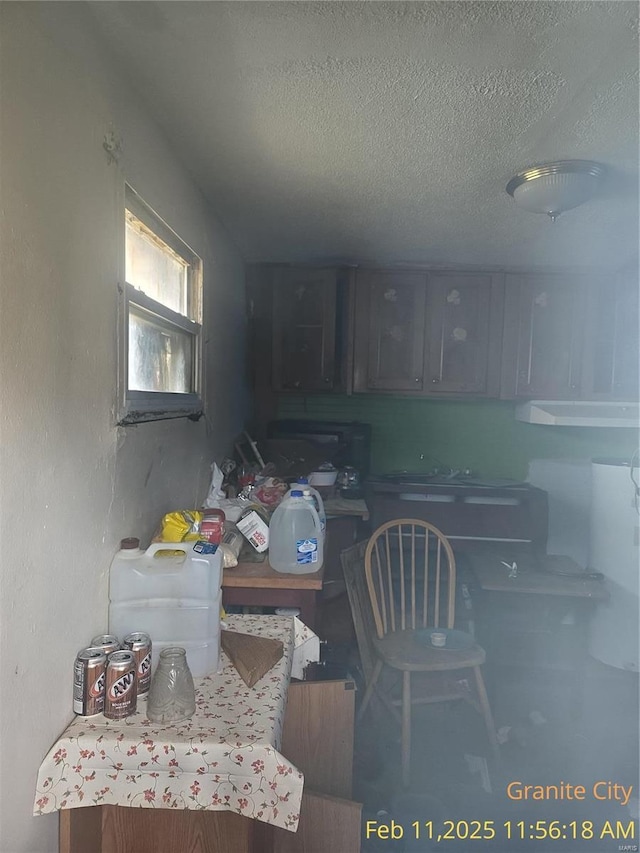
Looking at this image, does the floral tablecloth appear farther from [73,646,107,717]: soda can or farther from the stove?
the stove

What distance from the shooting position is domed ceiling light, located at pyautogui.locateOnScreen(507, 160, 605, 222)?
1.85 metres

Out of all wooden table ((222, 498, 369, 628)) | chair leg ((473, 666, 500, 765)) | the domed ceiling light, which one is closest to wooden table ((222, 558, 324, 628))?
wooden table ((222, 498, 369, 628))

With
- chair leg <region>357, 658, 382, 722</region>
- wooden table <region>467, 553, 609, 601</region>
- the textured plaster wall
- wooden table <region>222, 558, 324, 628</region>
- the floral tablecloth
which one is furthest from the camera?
wooden table <region>467, 553, 609, 601</region>

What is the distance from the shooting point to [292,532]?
2.00 m

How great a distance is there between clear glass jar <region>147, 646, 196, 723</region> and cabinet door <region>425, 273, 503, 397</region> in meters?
2.45

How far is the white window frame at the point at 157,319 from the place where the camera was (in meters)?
1.39

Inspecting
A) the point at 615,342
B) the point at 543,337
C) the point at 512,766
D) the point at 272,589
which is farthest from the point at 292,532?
the point at 615,342

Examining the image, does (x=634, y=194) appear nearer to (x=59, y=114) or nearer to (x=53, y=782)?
(x=59, y=114)

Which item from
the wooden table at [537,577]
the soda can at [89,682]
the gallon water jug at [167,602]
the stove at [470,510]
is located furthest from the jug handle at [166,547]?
the stove at [470,510]

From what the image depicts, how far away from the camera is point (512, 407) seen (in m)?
3.61

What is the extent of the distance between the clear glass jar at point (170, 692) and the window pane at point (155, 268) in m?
0.95

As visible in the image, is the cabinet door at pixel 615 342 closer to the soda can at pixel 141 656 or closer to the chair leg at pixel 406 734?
the chair leg at pixel 406 734

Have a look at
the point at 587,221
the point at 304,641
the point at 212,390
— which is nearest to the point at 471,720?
the point at 304,641

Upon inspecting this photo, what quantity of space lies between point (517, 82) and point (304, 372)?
2.09 meters
